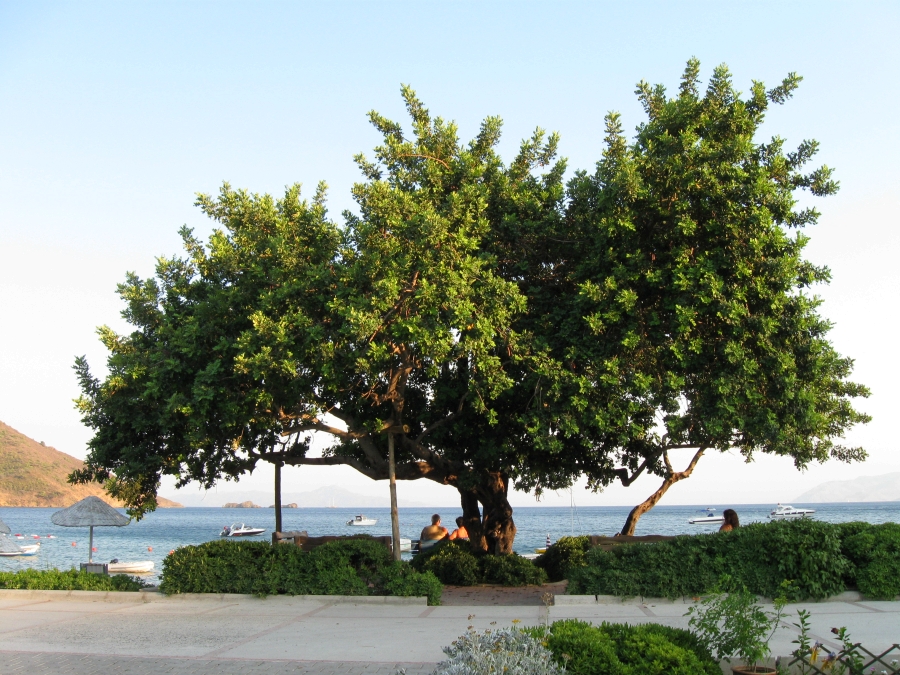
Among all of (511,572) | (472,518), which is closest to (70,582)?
(511,572)

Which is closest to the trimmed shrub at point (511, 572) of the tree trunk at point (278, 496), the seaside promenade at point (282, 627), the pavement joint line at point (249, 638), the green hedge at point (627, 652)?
the seaside promenade at point (282, 627)

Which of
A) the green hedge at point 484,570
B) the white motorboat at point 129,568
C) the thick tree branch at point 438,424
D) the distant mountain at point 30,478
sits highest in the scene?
the distant mountain at point 30,478

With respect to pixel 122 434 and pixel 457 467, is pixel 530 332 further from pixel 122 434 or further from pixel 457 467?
pixel 122 434

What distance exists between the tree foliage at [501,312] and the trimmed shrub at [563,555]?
191cm

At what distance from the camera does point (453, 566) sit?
16.5 m

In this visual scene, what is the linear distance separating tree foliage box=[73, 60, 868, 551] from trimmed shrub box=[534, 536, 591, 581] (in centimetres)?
191

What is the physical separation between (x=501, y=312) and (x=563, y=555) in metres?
6.83

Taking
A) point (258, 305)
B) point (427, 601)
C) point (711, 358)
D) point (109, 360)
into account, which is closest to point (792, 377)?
point (711, 358)

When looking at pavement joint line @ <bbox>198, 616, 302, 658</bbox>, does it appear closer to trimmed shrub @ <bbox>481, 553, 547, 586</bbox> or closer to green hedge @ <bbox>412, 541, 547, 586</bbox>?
green hedge @ <bbox>412, 541, 547, 586</bbox>

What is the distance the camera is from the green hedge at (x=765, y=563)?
12.1m

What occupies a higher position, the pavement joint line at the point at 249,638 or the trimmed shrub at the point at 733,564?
the trimmed shrub at the point at 733,564

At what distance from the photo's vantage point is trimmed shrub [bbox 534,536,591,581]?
1722cm

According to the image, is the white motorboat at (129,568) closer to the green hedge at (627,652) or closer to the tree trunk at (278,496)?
the tree trunk at (278,496)

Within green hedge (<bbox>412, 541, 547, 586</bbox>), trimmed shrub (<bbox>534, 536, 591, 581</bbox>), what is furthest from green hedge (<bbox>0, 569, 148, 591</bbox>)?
trimmed shrub (<bbox>534, 536, 591, 581</bbox>)
